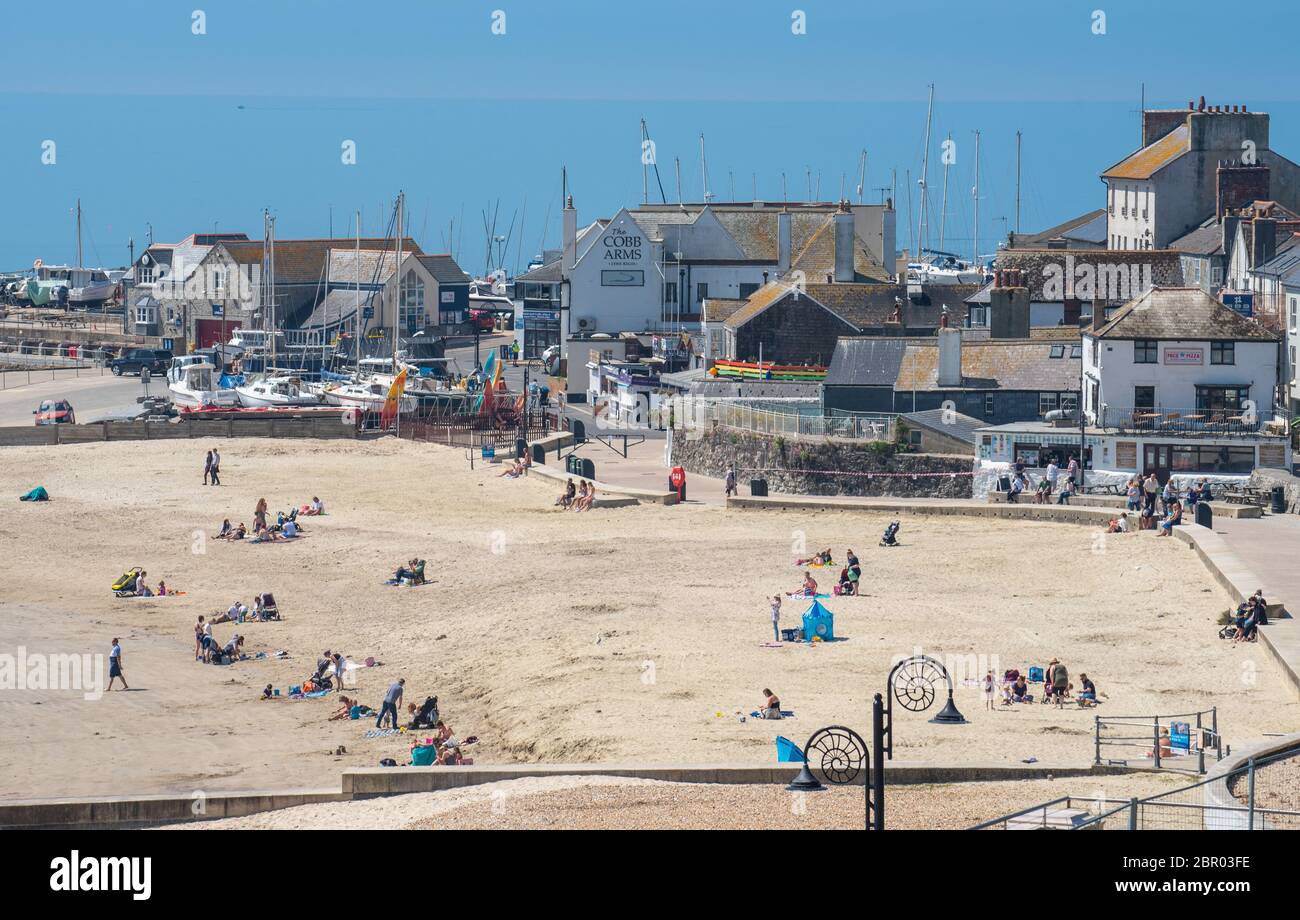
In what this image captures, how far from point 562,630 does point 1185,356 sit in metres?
21.8

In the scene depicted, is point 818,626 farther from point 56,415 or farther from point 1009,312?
point 56,415

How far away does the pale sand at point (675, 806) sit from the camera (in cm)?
2178

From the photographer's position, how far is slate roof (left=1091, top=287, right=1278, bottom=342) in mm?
49594

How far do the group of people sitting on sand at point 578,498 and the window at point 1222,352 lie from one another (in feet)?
52.4

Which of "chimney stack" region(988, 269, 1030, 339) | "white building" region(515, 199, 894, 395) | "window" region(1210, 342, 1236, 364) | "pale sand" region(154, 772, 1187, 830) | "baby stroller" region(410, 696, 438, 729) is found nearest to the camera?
"pale sand" region(154, 772, 1187, 830)

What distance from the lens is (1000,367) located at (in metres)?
55.3

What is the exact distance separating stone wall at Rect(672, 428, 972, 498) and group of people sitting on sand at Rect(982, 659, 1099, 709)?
2233 cm

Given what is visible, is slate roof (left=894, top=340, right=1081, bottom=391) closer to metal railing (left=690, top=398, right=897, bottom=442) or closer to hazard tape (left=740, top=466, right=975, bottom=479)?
metal railing (left=690, top=398, right=897, bottom=442)

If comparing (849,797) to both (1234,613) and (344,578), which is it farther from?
(344,578)

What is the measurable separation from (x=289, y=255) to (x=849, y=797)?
8209 centimetres

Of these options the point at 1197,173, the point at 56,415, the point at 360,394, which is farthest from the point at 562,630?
the point at 1197,173

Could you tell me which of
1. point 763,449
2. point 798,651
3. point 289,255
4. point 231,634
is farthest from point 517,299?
point 798,651

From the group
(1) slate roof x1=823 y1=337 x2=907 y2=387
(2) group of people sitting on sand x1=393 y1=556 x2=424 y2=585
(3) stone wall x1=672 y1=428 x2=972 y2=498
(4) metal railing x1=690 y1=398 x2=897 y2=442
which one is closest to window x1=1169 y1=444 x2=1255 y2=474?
(3) stone wall x1=672 y1=428 x2=972 y2=498

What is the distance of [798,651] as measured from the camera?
1266 inches
